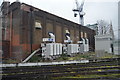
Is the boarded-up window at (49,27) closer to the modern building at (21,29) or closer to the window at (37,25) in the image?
the modern building at (21,29)

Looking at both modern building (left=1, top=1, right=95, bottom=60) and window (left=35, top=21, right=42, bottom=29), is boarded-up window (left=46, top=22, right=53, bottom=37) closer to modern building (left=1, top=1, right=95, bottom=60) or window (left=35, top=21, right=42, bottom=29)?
modern building (left=1, top=1, right=95, bottom=60)

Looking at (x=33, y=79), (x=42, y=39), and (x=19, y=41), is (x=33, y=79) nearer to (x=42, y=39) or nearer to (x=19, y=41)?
(x=19, y=41)

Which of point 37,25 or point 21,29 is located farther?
point 37,25

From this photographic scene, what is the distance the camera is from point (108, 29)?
4866cm

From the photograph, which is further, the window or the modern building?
the window

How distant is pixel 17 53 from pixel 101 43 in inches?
1031

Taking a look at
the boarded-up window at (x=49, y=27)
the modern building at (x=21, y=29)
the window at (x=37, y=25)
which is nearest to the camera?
the modern building at (x=21, y=29)

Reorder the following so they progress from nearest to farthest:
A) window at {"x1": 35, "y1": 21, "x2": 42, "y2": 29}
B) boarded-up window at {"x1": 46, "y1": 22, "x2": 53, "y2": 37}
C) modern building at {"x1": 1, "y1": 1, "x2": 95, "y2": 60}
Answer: modern building at {"x1": 1, "y1": 1, "x2": 95, "y2": 60} < window at {"x1": 35, "y1": 21, "x2": 42, "y2": 29} < boarded-up window at {"x1": 46, "y1": 22, "x2": 53, "y2": 37}

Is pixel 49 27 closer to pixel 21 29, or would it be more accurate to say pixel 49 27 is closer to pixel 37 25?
pixel 37 25

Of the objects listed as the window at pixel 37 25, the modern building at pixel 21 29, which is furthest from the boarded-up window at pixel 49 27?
the window at pixel 37 25

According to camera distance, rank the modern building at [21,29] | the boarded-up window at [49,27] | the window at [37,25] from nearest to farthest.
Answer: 1. the modern building at [21,29]
2. the window at [37,25]
3. the boarded-up window at [49,27]

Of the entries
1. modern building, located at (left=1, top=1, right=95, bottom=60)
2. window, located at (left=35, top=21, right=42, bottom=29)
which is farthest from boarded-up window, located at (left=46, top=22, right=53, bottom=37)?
window, located at (left=35, top=21, right=42, bottom=29)

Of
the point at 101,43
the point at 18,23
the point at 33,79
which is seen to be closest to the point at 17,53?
the point at 18,23

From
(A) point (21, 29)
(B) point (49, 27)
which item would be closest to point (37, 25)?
(A) point (21, 29)
